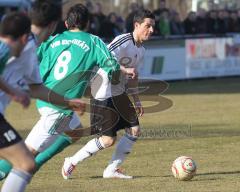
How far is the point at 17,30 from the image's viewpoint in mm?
6648

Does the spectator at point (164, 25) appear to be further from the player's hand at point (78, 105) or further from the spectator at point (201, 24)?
the player's hand at point (78, 105)

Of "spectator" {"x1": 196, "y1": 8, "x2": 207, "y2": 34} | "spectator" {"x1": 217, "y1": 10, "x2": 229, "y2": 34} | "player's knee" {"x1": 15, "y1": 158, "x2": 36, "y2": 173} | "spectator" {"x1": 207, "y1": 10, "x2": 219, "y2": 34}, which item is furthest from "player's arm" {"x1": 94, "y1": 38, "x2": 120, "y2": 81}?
"spectator" {"x1": 217, "y1": 10, "x2": 229, "y2": 34}

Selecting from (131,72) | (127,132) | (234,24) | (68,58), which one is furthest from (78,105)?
(234,24)

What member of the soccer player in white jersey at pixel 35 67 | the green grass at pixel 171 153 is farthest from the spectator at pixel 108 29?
the soccer player in white jersey at pixel 35 67

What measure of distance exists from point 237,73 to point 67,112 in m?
19.7

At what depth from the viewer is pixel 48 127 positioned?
847cm

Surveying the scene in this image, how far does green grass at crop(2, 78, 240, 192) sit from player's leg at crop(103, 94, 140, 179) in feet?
0.74

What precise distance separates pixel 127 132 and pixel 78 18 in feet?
6.62

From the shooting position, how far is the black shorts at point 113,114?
390 inches

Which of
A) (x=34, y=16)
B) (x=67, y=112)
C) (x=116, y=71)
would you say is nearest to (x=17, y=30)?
(x=34, y=16)

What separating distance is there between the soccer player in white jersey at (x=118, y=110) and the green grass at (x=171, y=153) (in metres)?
0.26

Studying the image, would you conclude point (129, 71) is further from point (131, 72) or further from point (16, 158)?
point (16, 158)

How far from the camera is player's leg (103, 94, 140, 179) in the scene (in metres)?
9.96

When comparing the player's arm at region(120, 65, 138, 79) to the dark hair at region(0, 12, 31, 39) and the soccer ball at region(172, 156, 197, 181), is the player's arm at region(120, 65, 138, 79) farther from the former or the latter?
the dark hair at region(0, 12, 31, 39)
